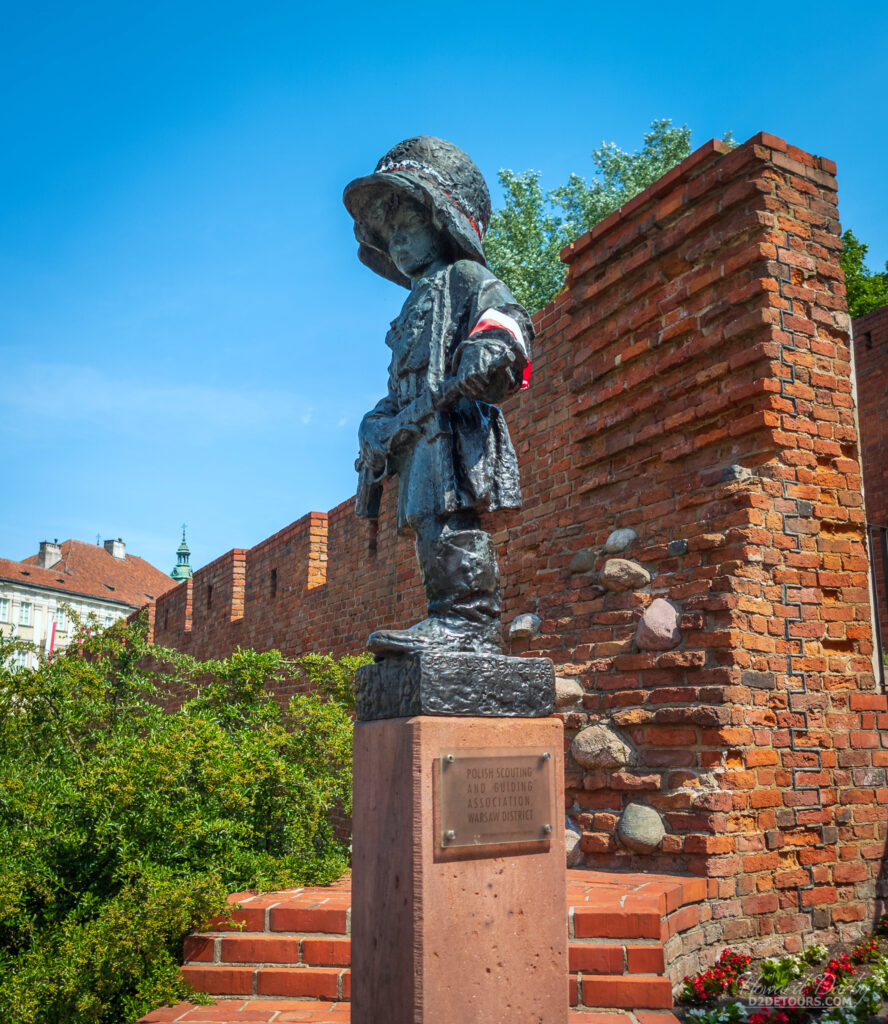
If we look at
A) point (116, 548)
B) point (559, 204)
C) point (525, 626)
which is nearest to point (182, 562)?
point (116, 548)

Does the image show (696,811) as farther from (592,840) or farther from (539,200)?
(539,200)

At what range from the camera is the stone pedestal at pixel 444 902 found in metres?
2.19

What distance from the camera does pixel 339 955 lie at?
10.6ft

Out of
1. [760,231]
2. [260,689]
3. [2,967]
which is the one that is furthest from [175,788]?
[760,231]

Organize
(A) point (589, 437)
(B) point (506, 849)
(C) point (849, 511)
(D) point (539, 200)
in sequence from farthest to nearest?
(D) point (539, 200)
(A) point (589, 437)
(C) point (849, 511)
(B) point (506, 849)

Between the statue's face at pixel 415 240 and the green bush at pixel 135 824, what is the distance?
2420 millimetres

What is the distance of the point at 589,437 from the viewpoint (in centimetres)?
520

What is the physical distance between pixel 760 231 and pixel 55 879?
13.8 ft

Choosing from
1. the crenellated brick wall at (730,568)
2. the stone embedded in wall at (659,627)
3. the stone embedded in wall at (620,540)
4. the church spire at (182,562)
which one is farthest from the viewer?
the church spire at (182,562)

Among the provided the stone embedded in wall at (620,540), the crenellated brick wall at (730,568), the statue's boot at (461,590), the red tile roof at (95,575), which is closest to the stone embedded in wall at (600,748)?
the crenellated brick wall at (730,568)

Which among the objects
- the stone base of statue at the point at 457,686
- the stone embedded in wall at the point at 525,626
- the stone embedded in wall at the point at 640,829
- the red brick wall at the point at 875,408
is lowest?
the stone embedded in wall at the point at 640,829

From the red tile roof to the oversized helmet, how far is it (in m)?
40.4

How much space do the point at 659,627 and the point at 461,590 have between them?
1876mm

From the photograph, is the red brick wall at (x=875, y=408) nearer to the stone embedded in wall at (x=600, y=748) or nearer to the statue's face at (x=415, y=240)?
the stone embedded in wall at (x=600, y=748)
